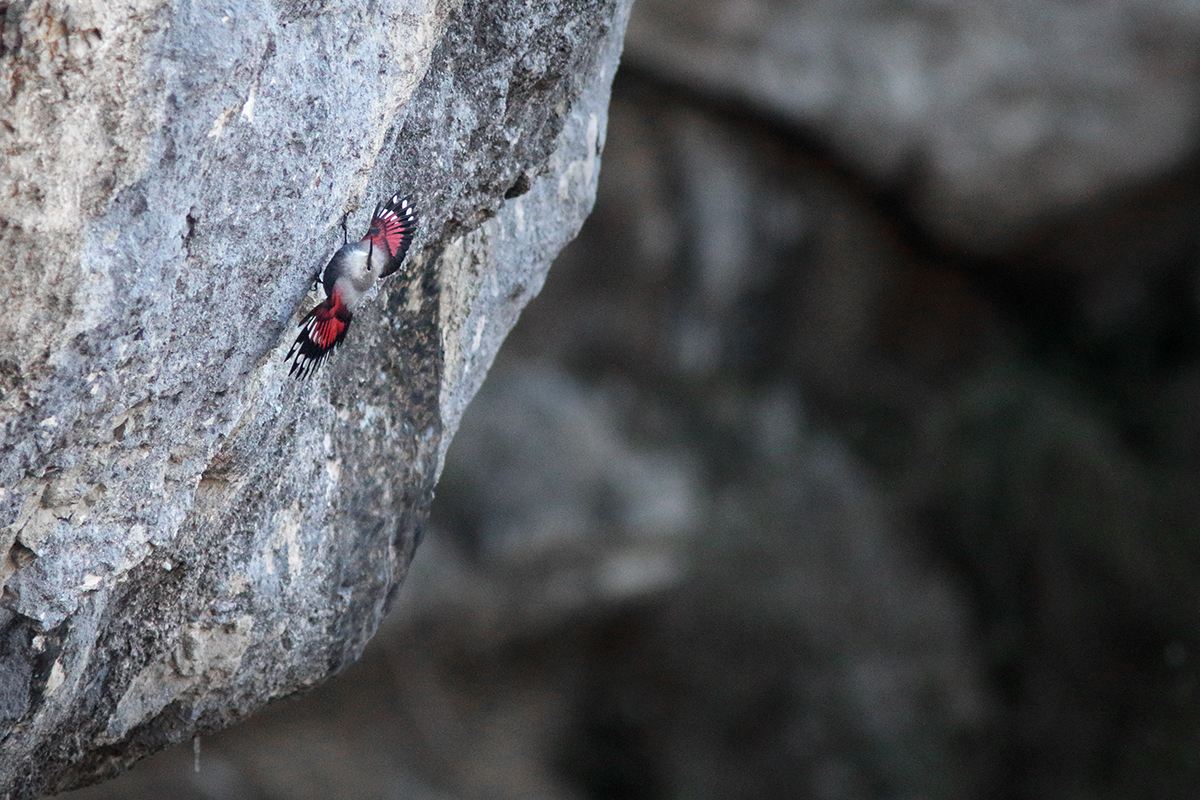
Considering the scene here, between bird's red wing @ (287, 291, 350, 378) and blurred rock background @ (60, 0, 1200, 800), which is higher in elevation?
bird's red wing @ (287, 291, 350, 378)

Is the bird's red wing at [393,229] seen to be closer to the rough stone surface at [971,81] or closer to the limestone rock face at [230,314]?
the limestone rock face at [230,314]

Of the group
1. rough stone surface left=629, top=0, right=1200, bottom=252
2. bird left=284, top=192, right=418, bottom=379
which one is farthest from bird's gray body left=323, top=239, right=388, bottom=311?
rough stone surface left=629, top=0, right=1200, bottom=252

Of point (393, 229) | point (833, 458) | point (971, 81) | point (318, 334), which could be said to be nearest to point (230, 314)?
point (318, 334)

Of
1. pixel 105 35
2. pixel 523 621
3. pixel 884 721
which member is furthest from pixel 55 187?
pixel 884 721

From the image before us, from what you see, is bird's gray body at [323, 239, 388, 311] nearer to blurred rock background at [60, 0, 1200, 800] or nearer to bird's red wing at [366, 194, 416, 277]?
bird's red wing at [366, 194, 416, 277]

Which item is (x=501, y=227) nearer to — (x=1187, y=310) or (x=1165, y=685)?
(x=1165, y=685)

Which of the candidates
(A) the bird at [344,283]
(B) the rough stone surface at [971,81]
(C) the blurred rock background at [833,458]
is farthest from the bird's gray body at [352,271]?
(B) the rough stone surface at [971,81]
